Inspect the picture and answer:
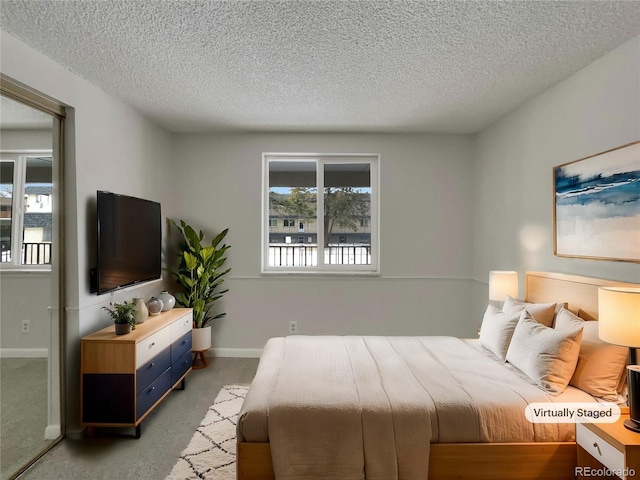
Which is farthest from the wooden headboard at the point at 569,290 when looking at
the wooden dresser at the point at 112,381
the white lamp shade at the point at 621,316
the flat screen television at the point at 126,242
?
the flat screen television at the point at 126,242

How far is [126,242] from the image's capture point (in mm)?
3129

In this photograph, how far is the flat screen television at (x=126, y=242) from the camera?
280cm

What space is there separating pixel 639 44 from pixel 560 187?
1.01 meters

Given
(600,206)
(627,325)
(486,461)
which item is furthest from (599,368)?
(600,206)

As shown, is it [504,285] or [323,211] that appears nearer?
[504,285]

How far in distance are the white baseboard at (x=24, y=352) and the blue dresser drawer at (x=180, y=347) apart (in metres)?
0.94

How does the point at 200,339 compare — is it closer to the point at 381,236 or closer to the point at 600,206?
the point at 381,236

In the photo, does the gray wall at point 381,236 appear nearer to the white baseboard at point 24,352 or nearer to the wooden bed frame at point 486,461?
the white baseboard at point 24,352

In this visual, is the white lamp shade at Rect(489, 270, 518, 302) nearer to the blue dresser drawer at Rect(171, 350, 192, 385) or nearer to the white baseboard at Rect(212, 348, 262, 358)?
the white baseboard at Rect(212, 348, 262, 358)

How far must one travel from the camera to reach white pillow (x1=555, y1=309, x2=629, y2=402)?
6.56 ft

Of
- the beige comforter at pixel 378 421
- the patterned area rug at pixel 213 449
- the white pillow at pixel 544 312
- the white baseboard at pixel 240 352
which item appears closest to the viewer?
the beige comforter at pixel 378 421

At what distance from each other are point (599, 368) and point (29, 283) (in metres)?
3.59

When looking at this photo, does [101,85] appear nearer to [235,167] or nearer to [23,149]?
[23,149]

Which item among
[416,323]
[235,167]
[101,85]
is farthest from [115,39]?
[416,323]
